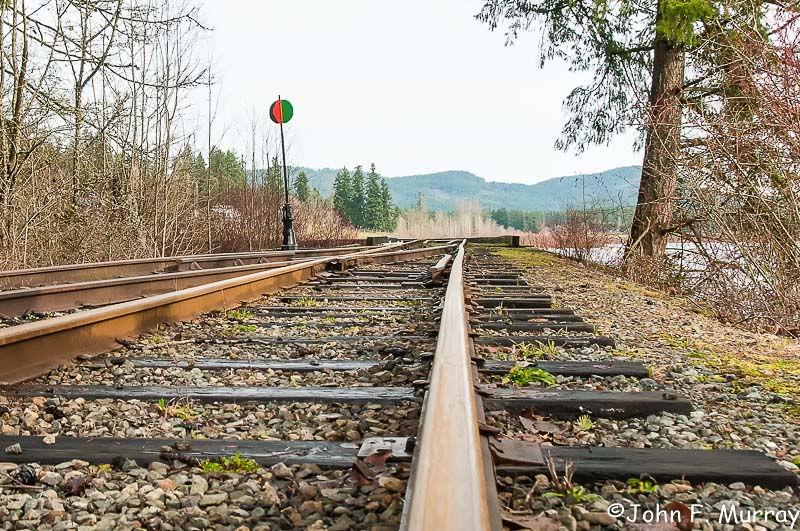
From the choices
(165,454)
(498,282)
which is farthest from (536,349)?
(498,282)

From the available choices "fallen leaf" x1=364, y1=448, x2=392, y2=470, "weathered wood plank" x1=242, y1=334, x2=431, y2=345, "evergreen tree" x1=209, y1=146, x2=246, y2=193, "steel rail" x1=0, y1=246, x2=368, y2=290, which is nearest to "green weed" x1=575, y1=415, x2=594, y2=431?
"fallen leaf" x1=364, y1=448, x2=392, y2=470

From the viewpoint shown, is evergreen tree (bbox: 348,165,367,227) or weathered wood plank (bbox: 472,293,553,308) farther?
evergreen tree (bbox: 348,165,367,227)

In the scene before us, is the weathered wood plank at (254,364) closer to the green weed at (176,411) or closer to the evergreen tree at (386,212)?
the green weed at (176,411)

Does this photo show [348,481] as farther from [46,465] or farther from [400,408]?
[46,465]

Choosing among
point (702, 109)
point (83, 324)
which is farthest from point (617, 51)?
point (83, 324)

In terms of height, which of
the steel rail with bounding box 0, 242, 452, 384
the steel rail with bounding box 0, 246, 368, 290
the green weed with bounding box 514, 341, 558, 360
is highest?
the steel rail with bounding box 0, 246, 368, 290

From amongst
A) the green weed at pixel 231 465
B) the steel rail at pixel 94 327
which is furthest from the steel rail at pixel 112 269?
the green weed at pixel 231 465

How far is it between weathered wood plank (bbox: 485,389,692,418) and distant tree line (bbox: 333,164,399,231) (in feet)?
226

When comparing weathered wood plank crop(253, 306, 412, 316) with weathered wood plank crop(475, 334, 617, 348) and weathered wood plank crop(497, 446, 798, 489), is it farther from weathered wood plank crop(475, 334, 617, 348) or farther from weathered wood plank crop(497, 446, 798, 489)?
weathered wood plank crop(497, 446, 798, 489)

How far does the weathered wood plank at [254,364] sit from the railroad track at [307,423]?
0.04ft

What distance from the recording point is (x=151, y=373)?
8.88 ft

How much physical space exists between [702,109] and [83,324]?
6.61 metres

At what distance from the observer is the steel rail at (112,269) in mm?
5660

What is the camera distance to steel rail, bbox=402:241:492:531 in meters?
0.95
